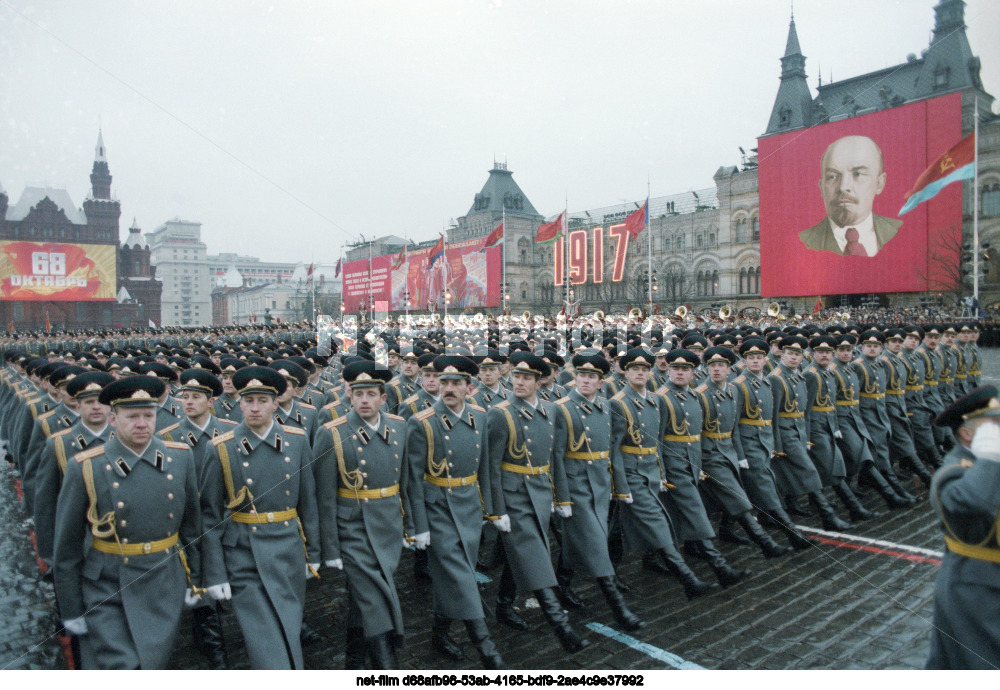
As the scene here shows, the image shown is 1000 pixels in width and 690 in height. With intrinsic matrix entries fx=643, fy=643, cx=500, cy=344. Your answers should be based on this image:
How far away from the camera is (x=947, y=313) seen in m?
29.5

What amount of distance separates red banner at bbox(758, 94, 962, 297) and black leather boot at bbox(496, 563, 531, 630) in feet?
119

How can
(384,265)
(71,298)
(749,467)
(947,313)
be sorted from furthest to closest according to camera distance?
(384,265)
(71,298)
(947,313)
(749,467)

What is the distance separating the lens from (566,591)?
5.82 metres

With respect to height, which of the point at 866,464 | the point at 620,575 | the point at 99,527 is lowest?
the point at 620,575

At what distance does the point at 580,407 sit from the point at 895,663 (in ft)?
9.66

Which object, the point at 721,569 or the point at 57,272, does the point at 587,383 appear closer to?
the point at 721,569

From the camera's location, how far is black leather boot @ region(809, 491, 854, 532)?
732cm

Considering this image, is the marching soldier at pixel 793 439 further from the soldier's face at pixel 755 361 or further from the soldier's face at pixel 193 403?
the soldier's face at pixel 193 403

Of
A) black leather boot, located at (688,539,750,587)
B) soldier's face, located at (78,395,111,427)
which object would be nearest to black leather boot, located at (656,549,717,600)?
black leather boot, located at (688,539,750,587)

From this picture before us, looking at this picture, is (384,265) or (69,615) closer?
(69,615)

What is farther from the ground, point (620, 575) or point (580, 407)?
point (580, 407)

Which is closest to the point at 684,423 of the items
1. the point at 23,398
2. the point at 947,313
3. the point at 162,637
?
the point at 162,637

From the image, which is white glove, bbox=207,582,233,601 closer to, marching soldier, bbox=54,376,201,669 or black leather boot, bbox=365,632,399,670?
marching soldier, bbox=54,376,201,669

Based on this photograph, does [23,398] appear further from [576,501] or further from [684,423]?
[684,423]
